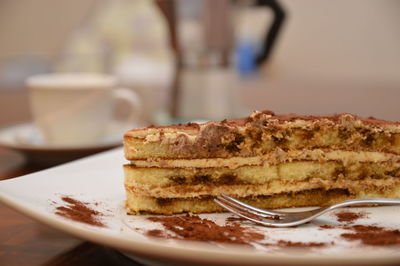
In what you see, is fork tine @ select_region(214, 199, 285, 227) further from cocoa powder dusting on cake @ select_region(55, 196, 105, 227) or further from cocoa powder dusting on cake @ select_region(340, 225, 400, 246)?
cocoa powder dusting on cake @ select_region(55, 196, 105, 227)

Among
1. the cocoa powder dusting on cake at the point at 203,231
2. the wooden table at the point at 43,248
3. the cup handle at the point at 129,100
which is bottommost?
the wooden table at the point at 43,248

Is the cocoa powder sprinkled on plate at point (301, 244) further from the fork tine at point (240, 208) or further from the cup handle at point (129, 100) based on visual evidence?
the cup handle at point (129, 100)

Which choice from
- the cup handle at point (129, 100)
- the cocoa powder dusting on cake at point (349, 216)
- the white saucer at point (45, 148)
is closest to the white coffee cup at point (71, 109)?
the white saucer at point (45, 148)

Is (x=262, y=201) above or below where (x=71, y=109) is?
below

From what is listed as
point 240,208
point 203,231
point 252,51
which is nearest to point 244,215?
point 240,208

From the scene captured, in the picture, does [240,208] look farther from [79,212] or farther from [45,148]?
[45,148]

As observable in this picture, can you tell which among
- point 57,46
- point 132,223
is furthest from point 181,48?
point 57,46
